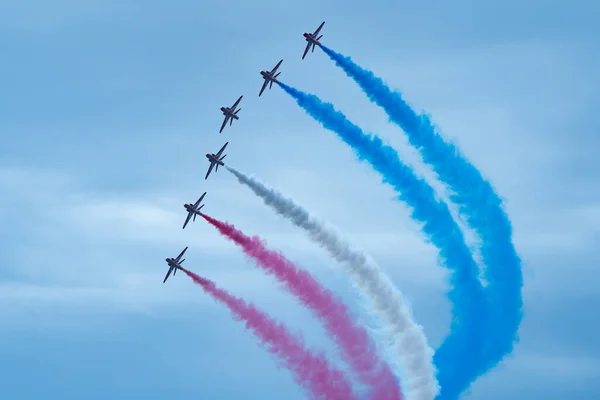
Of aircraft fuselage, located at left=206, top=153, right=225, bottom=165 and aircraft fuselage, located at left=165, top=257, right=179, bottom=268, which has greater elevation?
aircraft fuselage, located at left=206, top=153, right=225, bottom=165

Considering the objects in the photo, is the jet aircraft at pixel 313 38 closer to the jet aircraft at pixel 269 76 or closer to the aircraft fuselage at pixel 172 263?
the jet aircraft at pixel 269 76

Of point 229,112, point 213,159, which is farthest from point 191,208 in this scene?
point 229,112

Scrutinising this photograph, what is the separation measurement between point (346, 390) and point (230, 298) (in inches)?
419

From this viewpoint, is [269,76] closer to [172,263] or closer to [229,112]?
[229,112]

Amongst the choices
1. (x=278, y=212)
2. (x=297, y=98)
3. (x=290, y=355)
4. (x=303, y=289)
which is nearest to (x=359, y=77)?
(x=297, y=98)

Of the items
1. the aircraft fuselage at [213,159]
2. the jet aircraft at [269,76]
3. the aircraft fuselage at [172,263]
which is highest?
the jet aircraft at [269,76]

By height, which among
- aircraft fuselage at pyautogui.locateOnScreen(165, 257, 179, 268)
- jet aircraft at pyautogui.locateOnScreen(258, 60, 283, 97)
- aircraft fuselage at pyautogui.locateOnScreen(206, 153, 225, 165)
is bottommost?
aircraft fuselage at pyautogui.locateOnScreen(165, 257, 179, 268)

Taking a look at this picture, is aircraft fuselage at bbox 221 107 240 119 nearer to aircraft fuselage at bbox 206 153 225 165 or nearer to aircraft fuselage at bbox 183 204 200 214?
aircraft fuselage at bbox 206 153 225 165

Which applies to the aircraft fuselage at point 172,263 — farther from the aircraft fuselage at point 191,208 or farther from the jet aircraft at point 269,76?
the jet aircraft at point 269,76

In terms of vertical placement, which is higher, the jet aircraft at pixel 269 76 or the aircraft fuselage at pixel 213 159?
the jet aircraft at pixel 269 76

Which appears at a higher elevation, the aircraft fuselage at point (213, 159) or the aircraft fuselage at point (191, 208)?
the aircraft fuselage at point (213, 159)

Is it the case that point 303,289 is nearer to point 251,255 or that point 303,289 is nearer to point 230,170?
point 251,255

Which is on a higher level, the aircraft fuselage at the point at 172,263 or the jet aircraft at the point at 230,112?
the jet aircraft at the point at 230,112

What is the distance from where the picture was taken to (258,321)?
65.8 m
